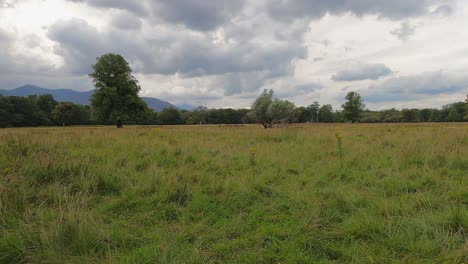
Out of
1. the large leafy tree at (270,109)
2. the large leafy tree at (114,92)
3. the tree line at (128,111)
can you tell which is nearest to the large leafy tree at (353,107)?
the tree line at (128,111)

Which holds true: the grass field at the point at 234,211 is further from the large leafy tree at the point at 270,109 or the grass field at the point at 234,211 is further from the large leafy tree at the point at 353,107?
the large leafy tree at the point at 353,107

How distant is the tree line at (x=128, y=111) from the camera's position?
105ft

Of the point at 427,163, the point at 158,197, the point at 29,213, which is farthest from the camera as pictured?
the point at 427,163

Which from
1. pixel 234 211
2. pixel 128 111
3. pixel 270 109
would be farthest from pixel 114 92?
pixel 234 211

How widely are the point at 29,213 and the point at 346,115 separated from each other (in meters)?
81.4

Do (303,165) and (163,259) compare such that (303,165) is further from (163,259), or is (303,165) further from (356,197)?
(163,259)

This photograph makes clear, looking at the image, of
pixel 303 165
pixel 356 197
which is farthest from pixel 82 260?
pixel 303 165

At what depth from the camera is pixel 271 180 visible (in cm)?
554

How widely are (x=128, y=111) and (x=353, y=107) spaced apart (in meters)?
66.1

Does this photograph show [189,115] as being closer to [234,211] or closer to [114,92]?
[114,92]

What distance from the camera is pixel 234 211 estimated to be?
4137mm

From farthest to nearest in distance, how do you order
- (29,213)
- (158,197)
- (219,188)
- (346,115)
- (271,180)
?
1. (346,115)
2. (271,180)
3. (219,188)
4. (158,197)
5. (29,213)

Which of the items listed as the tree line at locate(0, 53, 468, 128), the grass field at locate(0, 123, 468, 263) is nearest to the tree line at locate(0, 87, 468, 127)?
the tree line at locate(0, 53, 468, 128)

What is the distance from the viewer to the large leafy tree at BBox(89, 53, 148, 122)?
31.4m
